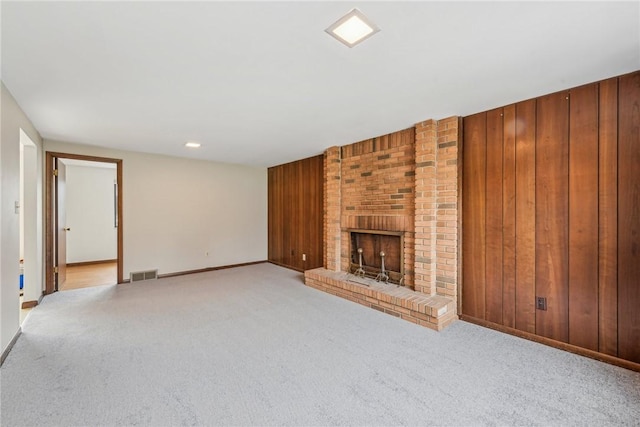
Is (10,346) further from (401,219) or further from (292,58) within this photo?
(401,219)

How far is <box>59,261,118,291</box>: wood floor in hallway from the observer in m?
4.86

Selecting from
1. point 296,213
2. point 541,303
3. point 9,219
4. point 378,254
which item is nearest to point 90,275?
point 9,219

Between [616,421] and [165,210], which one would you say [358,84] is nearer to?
[616,421]

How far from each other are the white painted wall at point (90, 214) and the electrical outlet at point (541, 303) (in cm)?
782

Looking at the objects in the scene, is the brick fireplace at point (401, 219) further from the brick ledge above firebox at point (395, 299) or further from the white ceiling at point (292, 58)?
the white ceiling at point (292, 58)

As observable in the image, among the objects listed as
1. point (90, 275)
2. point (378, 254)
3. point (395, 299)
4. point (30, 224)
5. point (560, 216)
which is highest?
point (560, 216)

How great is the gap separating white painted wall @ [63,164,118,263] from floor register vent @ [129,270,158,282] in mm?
2109

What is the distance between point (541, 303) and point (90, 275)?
7.27 meters

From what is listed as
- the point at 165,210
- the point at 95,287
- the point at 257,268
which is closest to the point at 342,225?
the point at 257,268

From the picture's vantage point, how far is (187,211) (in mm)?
5602

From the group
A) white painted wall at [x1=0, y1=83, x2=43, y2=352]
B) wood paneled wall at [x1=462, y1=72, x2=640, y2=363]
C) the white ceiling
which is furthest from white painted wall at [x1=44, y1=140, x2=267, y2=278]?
wood paneled wall at [x1=462, y1=72, x2=640, y2=363]

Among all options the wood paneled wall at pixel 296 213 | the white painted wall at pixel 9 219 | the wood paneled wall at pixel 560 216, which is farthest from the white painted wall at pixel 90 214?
the wood paneled wall at pixel 560 216

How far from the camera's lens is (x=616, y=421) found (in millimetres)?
1663

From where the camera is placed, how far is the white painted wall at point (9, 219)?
2338 mm
